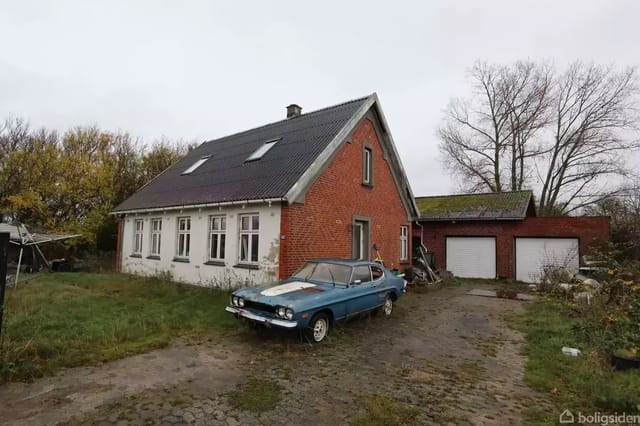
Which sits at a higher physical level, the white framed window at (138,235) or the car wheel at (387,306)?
the white framed window at (138,235)

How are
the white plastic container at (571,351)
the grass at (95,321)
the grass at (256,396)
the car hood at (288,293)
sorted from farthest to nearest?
the car hood at (288,293)
the white plastic container at (571,351)
the grass at (95,321)
the grass at (256,396)

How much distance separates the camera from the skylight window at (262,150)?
43.8ft

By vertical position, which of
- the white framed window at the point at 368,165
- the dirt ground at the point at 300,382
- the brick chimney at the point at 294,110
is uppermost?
the brick chimney at the point at 294,110

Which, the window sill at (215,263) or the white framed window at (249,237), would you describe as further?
the window sill at (215,263)

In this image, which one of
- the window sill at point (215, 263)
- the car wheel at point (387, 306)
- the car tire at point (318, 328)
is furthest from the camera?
the window sill at point (215, 263)

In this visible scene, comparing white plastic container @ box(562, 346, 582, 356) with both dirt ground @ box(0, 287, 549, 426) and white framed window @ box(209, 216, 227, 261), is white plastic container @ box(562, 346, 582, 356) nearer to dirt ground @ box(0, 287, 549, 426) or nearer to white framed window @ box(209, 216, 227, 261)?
dirt ground @ box(0, 287, 549, 426)

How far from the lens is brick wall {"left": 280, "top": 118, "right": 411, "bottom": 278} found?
395 inches

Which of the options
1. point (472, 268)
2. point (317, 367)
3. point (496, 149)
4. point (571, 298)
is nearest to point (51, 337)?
point (317, 367)

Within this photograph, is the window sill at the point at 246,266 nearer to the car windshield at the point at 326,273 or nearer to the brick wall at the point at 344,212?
the brick wall at the point at 344,212

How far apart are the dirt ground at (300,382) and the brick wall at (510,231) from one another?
442 inches

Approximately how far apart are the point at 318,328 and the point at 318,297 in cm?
62

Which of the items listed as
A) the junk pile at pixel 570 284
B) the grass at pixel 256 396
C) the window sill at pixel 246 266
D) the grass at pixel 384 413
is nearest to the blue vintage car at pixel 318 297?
the grass at pixel 256 396

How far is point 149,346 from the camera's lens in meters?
6.21

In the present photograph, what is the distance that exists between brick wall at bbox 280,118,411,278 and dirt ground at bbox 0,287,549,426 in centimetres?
340
